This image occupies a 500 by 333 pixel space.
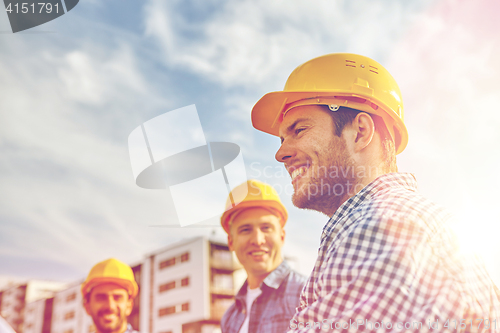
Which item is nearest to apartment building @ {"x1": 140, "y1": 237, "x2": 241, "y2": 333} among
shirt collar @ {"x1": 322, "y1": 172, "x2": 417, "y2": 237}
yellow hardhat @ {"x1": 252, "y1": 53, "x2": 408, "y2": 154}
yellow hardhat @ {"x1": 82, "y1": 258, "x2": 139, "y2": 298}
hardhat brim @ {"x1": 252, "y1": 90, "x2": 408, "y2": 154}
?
yellow hardhat @ {"x1": 82, "y1": 258, "x2": 139, "y2": 298}

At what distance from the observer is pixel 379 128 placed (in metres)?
3.12

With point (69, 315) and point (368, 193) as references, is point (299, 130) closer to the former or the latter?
point (368, 193)

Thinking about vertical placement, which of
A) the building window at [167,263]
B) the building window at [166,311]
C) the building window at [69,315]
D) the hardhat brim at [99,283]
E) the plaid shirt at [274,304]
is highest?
the building window at [167,263]

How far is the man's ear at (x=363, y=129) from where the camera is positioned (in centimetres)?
295

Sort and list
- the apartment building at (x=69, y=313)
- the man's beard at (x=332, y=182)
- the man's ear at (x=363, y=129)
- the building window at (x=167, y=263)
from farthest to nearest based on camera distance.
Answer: the apartment building at (x=69, y=313) < the building window at (x=167, y=263) < the man's ear at (x=363, y=129) < the man's beard at (x=332, y=182)

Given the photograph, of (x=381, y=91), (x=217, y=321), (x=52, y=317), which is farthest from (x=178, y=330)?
(x=381, y=91)

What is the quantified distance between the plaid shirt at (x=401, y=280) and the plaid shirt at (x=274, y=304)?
3.10 meters

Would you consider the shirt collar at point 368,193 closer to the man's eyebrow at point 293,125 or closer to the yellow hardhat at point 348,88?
the yellow hardhat at point 348,88

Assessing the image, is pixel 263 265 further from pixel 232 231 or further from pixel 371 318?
pixel 371 318

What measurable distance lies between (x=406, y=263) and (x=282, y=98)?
2109 millimetres

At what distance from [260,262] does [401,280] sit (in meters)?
3.88

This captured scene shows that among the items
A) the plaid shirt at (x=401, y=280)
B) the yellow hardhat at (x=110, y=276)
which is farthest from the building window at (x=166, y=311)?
the plaid shirt at (x=401, y=280)

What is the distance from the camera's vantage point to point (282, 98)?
3.43m

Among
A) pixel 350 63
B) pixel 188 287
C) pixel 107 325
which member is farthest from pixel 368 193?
pixel 188 287
